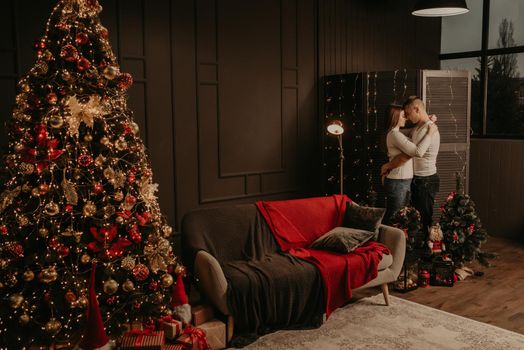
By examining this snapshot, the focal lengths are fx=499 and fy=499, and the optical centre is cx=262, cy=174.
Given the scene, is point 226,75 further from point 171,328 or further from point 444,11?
point 171,328

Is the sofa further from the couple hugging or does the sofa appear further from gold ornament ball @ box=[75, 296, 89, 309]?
gold ornament ball @ box=[75, 296, 89, 309]

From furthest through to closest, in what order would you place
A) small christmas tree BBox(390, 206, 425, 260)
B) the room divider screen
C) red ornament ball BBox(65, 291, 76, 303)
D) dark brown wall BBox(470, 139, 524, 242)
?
1. dark brown wall BBox(470, 139, 524, 242)
2. the room divider screen
3. small christmas tree BBox(390, 206, 425, 260)
4. red ornament ball BBox(65, 291, 76, 303)

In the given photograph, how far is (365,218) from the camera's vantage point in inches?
166

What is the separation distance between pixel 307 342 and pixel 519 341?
1431 mm

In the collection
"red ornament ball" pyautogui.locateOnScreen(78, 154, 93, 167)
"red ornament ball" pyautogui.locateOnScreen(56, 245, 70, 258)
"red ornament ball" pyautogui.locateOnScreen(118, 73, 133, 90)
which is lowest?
"red ornament ball" pyautogui.locateOnScreen(56, 245, 70, 258)

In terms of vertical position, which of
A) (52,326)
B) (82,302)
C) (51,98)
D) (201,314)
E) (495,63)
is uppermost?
(495,63)

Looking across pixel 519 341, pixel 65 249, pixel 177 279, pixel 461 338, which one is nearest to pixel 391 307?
pixel 461 338

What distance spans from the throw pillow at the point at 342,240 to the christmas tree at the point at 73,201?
55.2 inches

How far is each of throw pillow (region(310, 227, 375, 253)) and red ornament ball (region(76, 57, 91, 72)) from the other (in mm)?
2227

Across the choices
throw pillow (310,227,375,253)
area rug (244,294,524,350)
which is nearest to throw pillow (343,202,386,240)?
throw pillow (310,227,375,253)

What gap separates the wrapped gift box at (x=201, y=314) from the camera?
3.29 metres

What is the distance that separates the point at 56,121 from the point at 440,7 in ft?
12.1

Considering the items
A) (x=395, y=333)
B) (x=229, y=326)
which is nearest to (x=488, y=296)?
(x=395, y=333)

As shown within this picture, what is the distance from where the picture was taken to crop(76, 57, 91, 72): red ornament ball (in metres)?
2.96
